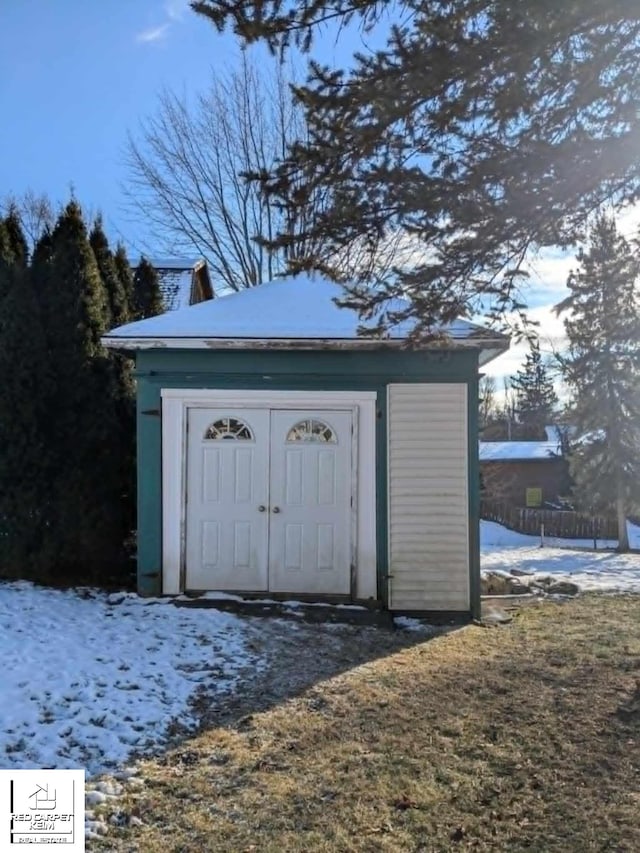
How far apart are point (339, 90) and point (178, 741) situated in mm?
4038

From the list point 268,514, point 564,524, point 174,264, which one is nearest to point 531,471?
point 564,524

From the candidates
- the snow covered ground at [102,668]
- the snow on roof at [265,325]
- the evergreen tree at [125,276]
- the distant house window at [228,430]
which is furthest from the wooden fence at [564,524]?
the snow covered ground at [102,668]

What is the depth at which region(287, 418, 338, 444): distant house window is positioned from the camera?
790 centimetres

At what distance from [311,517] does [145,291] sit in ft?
19.3

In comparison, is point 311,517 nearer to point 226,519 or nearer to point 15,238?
point 226,519

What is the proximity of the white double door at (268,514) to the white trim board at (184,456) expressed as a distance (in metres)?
0.09

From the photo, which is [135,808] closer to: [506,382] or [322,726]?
[322,726]

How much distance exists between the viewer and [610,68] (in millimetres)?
4258

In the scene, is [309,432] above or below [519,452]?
above

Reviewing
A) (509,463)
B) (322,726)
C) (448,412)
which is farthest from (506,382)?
(322,726)

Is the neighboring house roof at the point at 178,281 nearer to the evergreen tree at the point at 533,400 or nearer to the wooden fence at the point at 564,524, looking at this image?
the wooden fence at the point at 564,524

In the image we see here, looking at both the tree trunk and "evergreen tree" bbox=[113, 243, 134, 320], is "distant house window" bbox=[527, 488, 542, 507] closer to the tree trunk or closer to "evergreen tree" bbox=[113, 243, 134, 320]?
the tree trunk

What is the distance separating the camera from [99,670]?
17.1ft

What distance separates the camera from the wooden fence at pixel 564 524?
26.7 meters
